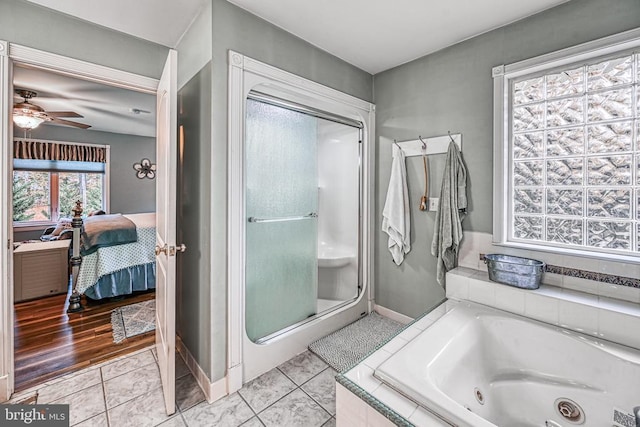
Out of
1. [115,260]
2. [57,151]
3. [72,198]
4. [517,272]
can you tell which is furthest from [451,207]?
[72,198]

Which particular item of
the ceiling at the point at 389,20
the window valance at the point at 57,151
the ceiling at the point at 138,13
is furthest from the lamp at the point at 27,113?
the ceiling at the point at 389,20

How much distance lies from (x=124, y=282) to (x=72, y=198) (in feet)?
12.4

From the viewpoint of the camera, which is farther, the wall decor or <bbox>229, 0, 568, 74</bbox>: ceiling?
the wall decor

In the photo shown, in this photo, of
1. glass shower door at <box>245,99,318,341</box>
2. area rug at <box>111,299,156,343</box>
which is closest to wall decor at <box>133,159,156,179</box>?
area rug at <box>111,299,156,343</box>

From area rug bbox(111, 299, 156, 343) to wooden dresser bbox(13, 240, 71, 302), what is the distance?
3.54 ft

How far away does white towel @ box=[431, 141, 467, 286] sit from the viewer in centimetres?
213

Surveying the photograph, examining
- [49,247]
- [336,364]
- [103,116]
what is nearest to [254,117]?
[336,364]

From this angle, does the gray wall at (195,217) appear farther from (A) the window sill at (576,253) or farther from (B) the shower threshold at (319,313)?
(A) the window sill at (576,253)

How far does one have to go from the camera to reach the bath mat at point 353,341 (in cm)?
210

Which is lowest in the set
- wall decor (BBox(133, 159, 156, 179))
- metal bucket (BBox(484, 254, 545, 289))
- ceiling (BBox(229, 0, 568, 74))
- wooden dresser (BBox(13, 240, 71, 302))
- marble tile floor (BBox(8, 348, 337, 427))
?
marble tile floor (BBox(8, 348, 337, 427))

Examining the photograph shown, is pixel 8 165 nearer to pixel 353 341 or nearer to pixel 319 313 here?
pixel 319 313

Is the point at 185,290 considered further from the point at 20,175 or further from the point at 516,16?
the point at 20,175

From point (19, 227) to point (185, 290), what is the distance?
554 centimetres
